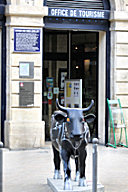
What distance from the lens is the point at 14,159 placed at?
36.6 feet

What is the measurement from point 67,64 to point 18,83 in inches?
87.9

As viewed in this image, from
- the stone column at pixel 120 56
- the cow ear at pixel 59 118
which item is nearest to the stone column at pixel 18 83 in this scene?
the stone column at pixel 120 56

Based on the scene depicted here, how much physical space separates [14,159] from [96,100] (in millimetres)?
3946

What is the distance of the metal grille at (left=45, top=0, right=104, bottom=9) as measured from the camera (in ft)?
42.9

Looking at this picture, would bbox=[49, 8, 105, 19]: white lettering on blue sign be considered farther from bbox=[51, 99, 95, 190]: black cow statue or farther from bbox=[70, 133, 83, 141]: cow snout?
bbox=[70, 133, 83, 141]: cow snout

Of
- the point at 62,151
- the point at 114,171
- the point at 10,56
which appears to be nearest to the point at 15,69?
→ the point at 10,56

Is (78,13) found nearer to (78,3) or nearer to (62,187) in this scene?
(78,3)

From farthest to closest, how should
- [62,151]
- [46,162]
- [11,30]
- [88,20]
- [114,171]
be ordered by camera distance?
[88,20], [11,30], [46,162], [114,171], [62,151]

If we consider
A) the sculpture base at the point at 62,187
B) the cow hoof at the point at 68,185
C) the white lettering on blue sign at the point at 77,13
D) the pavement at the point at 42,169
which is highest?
the white lettering on blue sign at the point at 77,13

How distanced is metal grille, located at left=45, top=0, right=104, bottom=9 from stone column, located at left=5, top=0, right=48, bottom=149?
497 millimetres

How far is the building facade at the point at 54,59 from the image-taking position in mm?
12562

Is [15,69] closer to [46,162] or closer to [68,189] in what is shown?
[46,162]

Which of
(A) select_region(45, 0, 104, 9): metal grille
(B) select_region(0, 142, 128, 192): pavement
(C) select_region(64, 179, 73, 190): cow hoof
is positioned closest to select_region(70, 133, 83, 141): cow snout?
(C) select_region(64, 179, 73, 190): cow hoof

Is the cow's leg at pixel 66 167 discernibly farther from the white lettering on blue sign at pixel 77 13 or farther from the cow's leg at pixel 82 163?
the white lettering on blue sign at pixel 77 13
